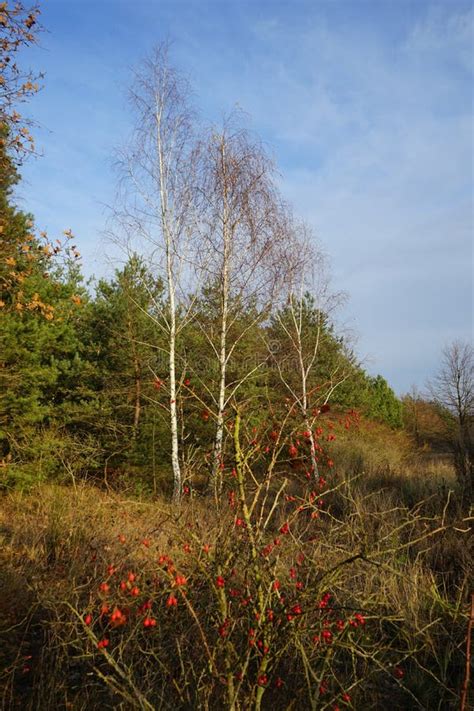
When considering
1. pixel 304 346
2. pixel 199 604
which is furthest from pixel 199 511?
pixel 304 346

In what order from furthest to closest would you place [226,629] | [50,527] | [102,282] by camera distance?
[102,282] < [50,527] < [226,629]

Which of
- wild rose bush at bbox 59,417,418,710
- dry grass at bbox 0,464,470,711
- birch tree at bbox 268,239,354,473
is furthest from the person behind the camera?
birch tree at bbox 268,239,354,473

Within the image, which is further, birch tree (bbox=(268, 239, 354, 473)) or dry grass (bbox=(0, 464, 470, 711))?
birch tree (bbox=(268, 239, 354, 473))

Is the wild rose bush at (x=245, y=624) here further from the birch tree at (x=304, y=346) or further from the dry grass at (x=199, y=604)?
the birch tree at (x=304, y=346)

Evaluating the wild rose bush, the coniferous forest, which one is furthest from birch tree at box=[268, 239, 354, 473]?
the wild rose bush

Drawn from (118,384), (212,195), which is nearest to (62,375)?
(118,384)

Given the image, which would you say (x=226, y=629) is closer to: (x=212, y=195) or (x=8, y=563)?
(x=8, y=563)

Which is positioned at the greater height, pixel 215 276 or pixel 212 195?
pixel 212 195

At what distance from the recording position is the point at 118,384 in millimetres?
12227

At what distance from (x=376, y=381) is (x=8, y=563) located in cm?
2814

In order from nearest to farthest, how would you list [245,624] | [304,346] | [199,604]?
[245,624]
[199,604]
[304,346]

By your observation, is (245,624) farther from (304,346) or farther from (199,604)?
(304,346)

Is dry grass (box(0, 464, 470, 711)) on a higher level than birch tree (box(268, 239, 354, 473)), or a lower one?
lower

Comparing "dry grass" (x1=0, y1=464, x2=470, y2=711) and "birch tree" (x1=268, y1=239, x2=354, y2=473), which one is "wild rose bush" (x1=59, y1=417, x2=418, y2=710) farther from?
"birch tree" (x1=268, y1=239, x2=354, y2=473)
